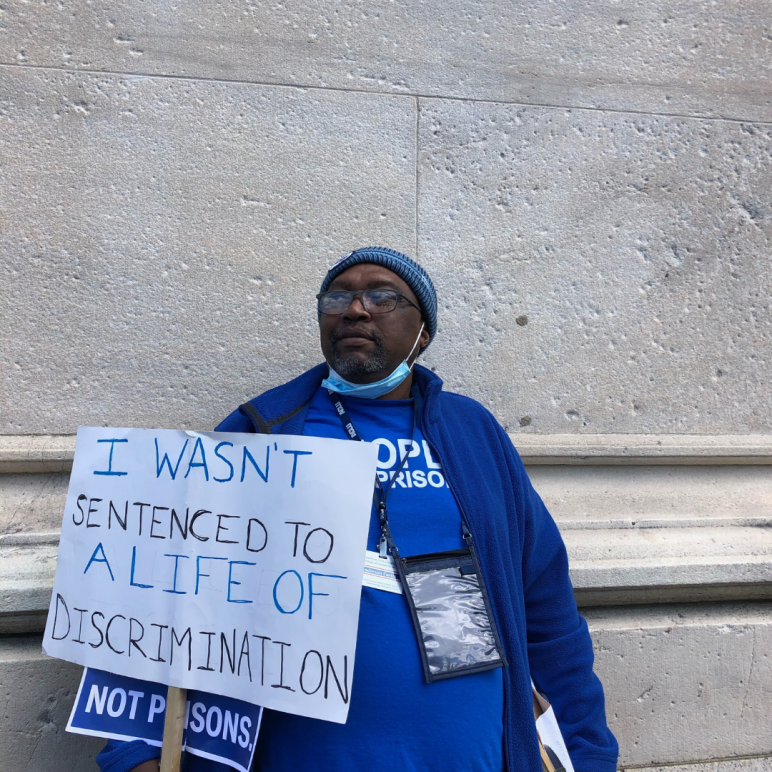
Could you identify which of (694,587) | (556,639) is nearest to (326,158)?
(556,639)

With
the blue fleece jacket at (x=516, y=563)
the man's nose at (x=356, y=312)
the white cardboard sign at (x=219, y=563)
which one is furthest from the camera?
the man's nose at (x=356, y=312)

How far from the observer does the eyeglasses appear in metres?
1.93

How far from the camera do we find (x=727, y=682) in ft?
7.47

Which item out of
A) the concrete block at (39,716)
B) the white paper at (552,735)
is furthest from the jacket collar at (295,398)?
the concrete block at (39,716)

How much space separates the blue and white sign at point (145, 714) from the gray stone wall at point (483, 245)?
2.09 feet

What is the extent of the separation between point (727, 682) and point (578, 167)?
6.63 feet

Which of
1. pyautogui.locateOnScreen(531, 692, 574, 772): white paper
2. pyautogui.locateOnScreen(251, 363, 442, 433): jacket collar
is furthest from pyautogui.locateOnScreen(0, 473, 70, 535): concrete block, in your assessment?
pyautogui.locateOnScreen(531, 692, 574, 772): white paper

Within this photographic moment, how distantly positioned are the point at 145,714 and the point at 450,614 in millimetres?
774

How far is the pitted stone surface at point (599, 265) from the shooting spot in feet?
8.13

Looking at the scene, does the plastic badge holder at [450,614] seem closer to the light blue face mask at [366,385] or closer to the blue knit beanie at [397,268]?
the light blue face mask at [366,385]

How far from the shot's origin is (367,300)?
1930 millimetres

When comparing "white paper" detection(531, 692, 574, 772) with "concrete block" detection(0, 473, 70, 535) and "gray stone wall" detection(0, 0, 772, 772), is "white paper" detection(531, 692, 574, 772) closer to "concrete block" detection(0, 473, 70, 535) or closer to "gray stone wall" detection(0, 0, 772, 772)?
"gray stone wall" detection(0, 0, 772, 772)

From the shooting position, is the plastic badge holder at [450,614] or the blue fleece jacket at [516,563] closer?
the plastic badge holder at [450,614]

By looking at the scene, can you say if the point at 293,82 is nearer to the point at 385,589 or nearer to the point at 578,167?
the point at 578,167
